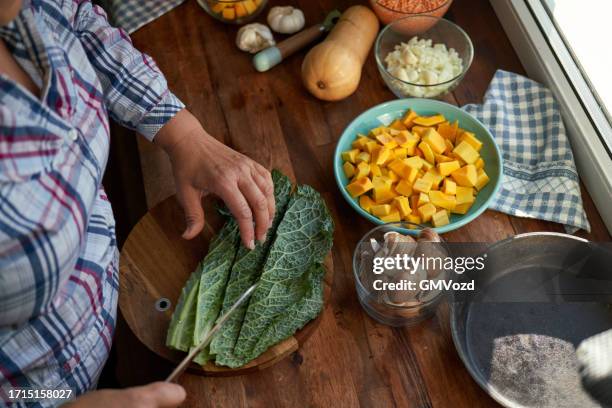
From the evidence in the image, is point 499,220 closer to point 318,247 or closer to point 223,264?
point 318,247

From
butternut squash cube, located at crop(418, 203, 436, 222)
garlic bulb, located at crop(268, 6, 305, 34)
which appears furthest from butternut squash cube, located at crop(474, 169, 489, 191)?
garlic bulb, located at crop(268, 6, 305, 34)

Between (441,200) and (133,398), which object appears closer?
(133,398)

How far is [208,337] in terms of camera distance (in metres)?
1.00

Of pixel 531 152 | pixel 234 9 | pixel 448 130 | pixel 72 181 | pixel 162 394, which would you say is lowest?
pixel 531 152

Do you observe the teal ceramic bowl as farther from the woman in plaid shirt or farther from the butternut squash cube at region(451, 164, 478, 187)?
the woman in plaid shirt

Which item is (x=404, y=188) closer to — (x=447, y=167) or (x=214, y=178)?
(x=447, y=167)

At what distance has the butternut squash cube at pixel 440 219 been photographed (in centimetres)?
119

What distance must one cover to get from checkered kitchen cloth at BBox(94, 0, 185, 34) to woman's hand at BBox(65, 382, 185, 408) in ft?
3.31

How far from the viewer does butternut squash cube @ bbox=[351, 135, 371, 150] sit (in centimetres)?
129

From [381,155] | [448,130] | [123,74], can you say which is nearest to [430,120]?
A: [448,130]

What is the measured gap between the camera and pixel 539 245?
1.12 meters

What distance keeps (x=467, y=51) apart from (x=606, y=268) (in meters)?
0.58

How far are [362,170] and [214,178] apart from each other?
332 mm

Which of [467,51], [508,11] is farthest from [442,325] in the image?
[508,11]
